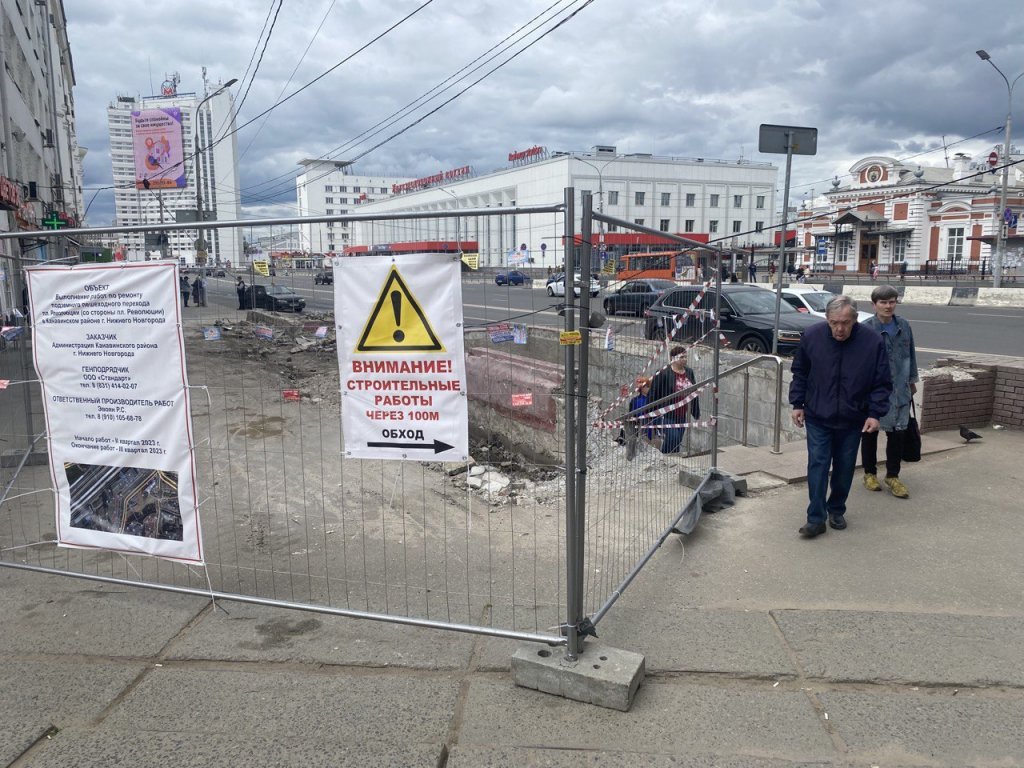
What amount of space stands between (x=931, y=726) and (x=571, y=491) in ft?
5.61

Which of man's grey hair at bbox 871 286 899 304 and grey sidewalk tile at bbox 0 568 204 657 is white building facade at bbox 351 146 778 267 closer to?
man's grey hair at bbox 871 286 899 304

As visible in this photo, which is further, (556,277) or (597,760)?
(556,277)

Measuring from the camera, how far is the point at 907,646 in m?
3.45

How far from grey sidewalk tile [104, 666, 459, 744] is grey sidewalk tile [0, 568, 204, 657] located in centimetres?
46

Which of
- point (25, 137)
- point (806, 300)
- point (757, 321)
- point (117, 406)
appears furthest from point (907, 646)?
point (25, 137)

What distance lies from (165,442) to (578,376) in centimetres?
229

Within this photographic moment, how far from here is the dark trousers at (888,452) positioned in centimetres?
559

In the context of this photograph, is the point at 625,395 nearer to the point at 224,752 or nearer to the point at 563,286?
the point at 563,286

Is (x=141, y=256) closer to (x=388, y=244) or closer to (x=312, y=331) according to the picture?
(x=312, y=331)

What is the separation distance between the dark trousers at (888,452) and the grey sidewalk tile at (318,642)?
12.4 feet

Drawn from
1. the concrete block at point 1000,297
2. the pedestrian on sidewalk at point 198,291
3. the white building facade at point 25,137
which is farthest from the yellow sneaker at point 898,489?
the concrete block at point 1000,297

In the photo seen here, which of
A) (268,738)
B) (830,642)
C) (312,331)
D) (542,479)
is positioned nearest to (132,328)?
(312,331)

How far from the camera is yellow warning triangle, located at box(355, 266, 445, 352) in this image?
323 centimetres

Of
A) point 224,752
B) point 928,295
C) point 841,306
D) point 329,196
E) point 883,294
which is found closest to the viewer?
point 224,752
